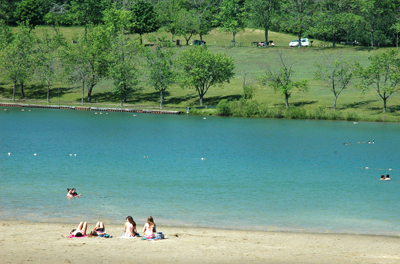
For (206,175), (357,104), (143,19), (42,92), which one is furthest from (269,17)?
(206,175)

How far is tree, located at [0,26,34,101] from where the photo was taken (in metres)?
120

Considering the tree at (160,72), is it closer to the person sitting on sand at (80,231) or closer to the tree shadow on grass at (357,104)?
the tree shadow on grass at (357,104)

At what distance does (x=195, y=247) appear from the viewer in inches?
819

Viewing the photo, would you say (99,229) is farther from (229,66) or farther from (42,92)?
(42,92)

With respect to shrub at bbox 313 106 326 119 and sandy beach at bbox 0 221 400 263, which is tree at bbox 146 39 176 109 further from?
sandy beach at bbox 0 221 400 263

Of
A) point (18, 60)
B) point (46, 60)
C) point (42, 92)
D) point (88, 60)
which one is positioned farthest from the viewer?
point (42, 92)

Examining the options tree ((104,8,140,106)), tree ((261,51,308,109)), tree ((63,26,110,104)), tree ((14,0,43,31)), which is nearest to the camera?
tree ((261,51,308,109))

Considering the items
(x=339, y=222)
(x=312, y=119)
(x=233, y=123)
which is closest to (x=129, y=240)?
(x=339, y=222)

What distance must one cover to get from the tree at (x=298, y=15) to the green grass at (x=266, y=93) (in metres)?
7.49

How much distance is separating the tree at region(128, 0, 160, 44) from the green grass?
27.7m

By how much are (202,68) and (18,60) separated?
49.7 meters

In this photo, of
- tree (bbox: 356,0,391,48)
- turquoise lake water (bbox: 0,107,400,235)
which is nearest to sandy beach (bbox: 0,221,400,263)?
turquoise lake water (bbox: 0,107,400,235)

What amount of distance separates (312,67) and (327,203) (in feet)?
345

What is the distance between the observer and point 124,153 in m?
56.4
